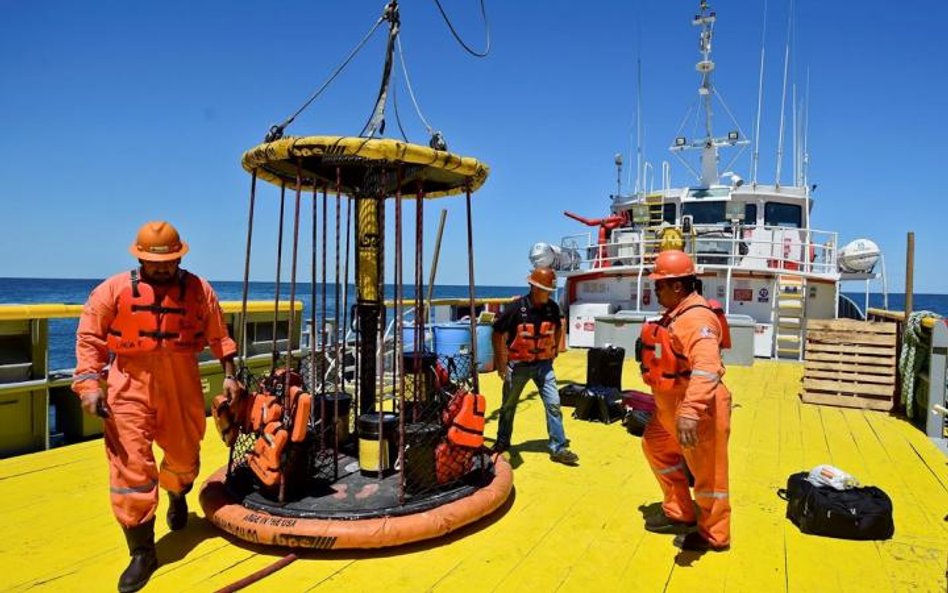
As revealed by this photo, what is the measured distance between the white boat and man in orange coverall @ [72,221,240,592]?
11.1 meters

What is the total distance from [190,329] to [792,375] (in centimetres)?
1061

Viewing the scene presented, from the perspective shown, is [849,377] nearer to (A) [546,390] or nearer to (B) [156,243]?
(A) [546,390]

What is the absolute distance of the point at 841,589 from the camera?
127 inches

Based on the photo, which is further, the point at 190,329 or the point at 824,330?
the point at 824,330

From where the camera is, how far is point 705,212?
53.5 feet

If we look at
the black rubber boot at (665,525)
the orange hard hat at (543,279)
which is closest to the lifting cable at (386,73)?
the orange hard hat at (543,279)

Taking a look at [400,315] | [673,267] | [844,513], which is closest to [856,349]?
Answer: [844,513]

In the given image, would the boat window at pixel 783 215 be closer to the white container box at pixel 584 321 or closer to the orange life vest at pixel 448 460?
the white container box at pixel 584 321

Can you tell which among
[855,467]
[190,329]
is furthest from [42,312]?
[855,467]

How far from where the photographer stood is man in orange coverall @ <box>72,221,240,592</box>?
3.25 m

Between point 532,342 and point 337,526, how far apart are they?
250 cm

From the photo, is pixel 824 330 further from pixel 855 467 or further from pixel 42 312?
pixel 42 312

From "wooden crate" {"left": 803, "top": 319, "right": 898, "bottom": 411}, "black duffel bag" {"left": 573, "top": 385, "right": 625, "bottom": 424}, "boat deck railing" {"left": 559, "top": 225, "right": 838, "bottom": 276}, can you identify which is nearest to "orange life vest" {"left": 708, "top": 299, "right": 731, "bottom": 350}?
"black duffel bag" {"left": 573, "top": 385, "right": 625, "bottom": 424}

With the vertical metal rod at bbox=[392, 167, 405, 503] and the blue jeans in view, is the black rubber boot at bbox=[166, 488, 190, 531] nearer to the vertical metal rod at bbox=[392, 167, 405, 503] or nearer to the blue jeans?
the vertical metal rod at bbox=[392, 167, 405, 503]
